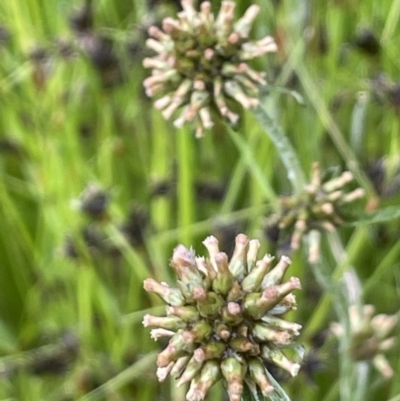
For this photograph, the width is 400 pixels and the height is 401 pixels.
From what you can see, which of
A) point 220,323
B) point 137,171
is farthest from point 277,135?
point 137,171

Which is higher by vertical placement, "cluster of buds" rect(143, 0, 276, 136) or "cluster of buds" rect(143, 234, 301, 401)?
"cluster of buds" rect(143, 0, 276, 136)

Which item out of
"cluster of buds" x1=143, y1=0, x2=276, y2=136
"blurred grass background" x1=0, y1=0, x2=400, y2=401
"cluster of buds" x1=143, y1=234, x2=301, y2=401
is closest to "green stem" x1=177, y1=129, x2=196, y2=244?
"blurred grass background" x1=0, y1=0, x2=400, y2=401

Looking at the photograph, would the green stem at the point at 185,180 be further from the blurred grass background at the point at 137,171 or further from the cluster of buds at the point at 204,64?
the cluster of buds at the point at 204,64

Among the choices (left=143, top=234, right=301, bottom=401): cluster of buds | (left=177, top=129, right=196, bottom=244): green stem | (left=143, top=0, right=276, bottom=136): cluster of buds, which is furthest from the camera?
(left=177, top=129, right=196, bottom=244): green stem

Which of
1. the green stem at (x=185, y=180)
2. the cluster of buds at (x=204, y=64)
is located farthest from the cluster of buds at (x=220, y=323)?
the green stem at (x=185, y=180)

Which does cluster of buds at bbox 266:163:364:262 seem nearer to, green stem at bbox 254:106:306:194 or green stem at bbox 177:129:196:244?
green stem at bbox 254:106:306:194

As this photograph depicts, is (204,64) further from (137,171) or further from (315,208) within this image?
(137,171)
